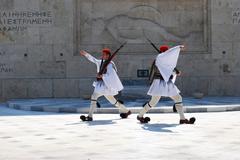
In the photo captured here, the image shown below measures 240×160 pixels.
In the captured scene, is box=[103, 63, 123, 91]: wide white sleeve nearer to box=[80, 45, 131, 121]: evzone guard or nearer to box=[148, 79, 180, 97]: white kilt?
box=[80, 45, 131, 121]: evzone guard

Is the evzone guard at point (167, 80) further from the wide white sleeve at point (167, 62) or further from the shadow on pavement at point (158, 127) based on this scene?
the shadow on pavement at point (158, 127)

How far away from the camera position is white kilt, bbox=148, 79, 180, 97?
12094 millimetres

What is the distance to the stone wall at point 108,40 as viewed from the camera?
774 inches

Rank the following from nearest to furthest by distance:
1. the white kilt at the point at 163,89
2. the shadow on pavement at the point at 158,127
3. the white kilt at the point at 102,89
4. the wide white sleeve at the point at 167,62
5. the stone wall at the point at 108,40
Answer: the shadow on pavement at the point at 158,127
the white kilt at the point at 163,89
the wide white sleeve at the point at 167,62
the white kilt at the point at 102,89
the stone wall at the point at 108,40

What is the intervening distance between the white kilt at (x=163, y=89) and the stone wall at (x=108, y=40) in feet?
24.5

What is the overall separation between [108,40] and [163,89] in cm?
812

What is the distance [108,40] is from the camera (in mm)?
19938

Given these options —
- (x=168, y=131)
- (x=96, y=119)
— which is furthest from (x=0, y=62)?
(x=168, y=131)

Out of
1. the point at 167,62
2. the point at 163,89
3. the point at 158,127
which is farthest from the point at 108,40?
the point at 158,127

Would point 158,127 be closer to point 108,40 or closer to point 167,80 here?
point 167,80

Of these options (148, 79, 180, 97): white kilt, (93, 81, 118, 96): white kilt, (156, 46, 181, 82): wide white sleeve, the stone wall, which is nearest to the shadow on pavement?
(148, 79, 180, 97): white kilt

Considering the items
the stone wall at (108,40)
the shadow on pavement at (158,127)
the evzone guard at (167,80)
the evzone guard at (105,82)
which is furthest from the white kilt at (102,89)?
the stone wall at (108,40)

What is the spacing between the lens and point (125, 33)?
20.0 m

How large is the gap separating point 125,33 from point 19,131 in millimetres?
9497
